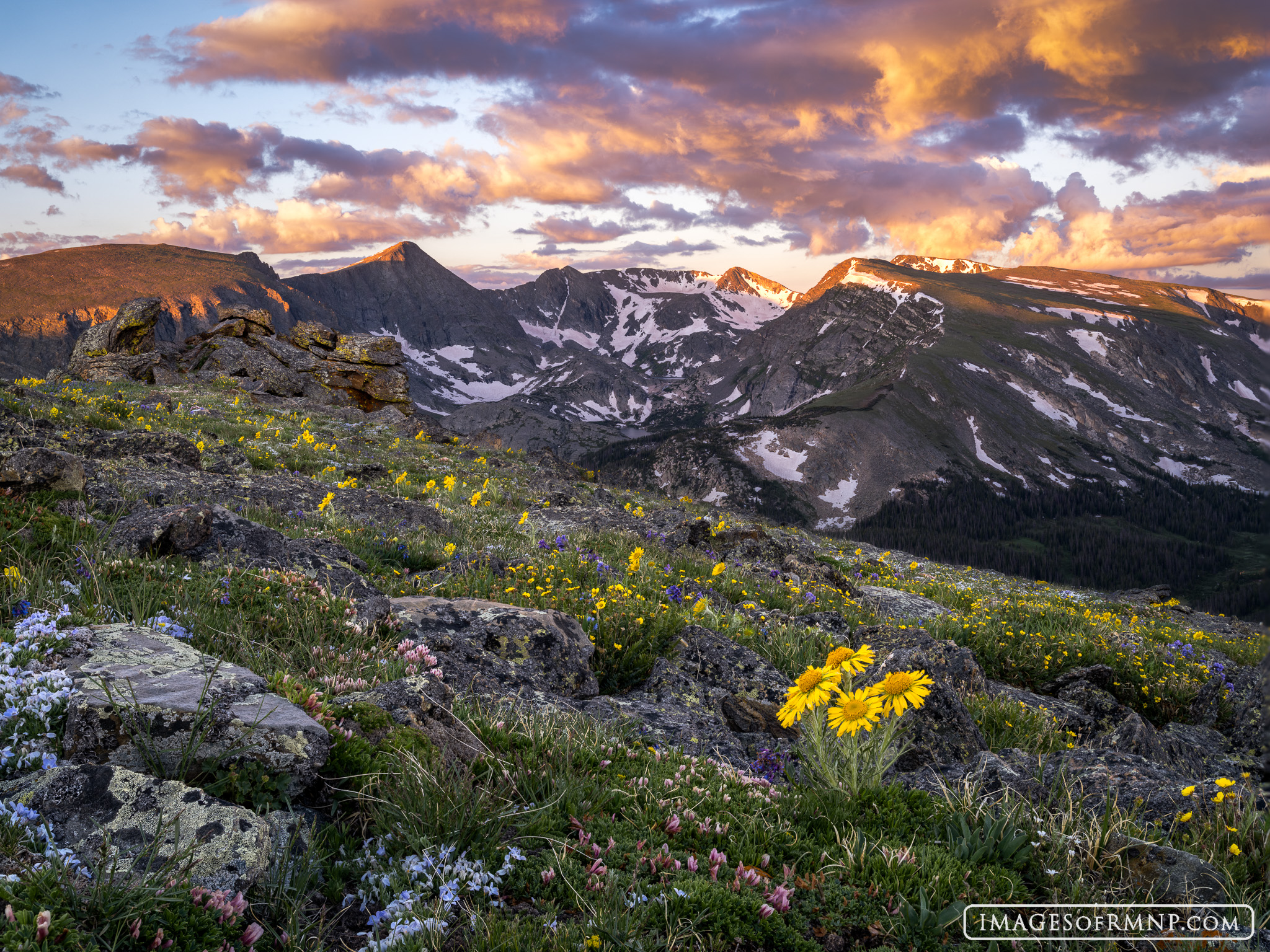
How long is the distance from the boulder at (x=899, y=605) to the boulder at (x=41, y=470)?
12.1m

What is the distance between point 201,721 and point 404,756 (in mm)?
1020

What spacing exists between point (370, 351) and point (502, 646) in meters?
44.1

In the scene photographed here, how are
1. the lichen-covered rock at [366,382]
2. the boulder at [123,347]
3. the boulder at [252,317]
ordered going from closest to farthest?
the boulder at [123,347] < the lichen-covered rock at [366,382] < the boulder at [252,317]

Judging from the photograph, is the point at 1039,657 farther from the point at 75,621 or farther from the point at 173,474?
the point at 173,474

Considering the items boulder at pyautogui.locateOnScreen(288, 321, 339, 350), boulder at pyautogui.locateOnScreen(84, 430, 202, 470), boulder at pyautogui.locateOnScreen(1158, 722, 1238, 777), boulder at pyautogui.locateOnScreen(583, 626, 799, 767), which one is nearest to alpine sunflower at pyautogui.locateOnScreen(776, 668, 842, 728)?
boulder at pyautogui.locateOnScreen(583, 626, 799, 767)

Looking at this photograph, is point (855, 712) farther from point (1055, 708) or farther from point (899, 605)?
point (899, 605)

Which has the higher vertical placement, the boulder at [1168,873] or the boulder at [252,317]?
the boulder at [252,317]

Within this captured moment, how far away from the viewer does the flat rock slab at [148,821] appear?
102 inches

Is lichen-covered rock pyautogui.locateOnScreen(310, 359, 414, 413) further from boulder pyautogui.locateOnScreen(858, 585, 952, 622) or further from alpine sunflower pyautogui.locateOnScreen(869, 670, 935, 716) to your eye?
alpine sunflower pyautogui.locateOnScreen(869, 670, 935, 716)

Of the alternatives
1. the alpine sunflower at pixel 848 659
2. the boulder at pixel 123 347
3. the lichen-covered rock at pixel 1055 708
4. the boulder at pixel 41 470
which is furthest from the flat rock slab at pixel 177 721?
the boulder at pixel 123 347

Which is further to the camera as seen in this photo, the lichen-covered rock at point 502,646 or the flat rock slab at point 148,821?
the lichen-covered rock at point 502,646

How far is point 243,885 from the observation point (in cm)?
263

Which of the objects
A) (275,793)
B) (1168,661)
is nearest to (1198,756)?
(1168,661)

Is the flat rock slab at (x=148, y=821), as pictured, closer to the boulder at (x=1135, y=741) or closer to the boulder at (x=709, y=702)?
the boulder at (x=709, y=702)
